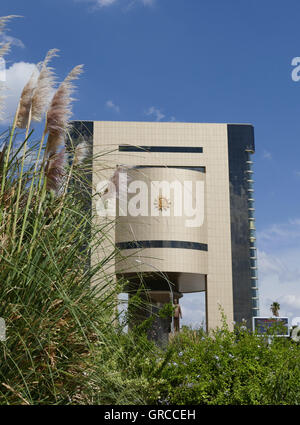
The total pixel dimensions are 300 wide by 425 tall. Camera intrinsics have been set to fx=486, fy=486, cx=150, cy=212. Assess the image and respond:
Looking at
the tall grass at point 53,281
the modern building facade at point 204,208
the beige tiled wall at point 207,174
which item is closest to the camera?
the tall grass at point 53,281

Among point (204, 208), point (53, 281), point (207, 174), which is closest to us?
point (53, 281)

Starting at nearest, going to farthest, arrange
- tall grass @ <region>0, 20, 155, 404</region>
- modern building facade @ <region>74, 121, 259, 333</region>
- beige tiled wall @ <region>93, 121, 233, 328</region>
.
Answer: tall grass @ <region>0, 20, 155, 404</region>
modern building facade @ <region>74, 121, 259, 333</region>
beige tiled wall @ <region>93, 121, 233, 328</region>

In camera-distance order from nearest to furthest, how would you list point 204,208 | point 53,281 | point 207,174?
point 53,281
point 204,208
point 207,174

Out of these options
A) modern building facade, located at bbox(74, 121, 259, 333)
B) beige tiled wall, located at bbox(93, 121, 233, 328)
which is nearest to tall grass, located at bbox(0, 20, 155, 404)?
modern building facade, located at bbox(74, 121, 259, 333)

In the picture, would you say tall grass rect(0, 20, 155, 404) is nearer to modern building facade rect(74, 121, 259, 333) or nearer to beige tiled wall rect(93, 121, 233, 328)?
modern building facade rect(74, 121, 259, 333)

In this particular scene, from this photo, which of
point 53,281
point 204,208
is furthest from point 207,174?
point 53,281

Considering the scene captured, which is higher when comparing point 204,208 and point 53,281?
point 204,208

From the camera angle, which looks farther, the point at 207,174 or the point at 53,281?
the point at 207,174

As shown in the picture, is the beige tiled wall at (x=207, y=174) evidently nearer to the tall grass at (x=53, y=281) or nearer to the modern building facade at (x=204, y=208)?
the modern building facade at (x=204, y=208)

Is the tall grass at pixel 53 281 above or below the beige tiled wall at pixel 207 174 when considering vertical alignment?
below

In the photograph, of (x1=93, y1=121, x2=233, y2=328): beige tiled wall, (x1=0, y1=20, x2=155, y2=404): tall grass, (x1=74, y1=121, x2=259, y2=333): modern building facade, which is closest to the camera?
(x1=0, y1=20, x2=155, y2=404): tall grass

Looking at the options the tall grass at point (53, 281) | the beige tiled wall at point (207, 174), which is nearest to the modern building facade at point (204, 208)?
the beige tiled wall at point (207, 174)

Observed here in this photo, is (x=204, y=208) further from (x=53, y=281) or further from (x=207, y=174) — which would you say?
(x=53, y=281)
